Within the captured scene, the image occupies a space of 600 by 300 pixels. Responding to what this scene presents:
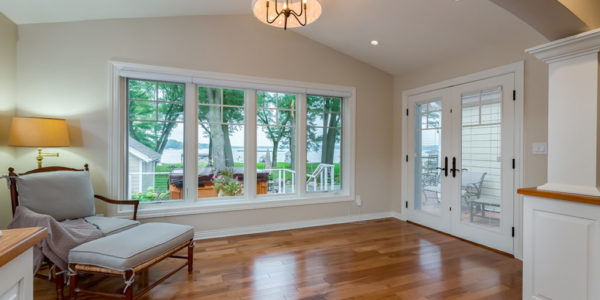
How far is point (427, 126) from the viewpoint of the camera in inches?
158

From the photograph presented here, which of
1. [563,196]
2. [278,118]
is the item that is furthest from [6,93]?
[563,196]

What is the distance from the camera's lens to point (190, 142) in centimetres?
339

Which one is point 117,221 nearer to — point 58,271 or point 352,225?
point 58,271

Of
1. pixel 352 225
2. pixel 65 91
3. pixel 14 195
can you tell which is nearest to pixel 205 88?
pixel 65 91

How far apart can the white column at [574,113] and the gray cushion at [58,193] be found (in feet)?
12.5

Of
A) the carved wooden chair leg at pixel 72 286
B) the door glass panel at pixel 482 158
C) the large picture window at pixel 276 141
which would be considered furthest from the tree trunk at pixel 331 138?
the carved wooden chair leg at pixel 72 286

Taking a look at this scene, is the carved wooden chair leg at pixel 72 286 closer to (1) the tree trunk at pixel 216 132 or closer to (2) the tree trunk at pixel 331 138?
(1) the tree trunk at pixel 216 132

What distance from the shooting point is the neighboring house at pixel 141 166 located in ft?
10.5

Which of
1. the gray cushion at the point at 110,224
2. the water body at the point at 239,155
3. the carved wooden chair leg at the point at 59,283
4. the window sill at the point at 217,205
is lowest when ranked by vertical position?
the carved wooden chair leg at the point at 59,283

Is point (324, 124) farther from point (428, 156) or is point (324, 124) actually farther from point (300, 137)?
point (428, 156)

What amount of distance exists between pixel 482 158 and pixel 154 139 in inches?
158

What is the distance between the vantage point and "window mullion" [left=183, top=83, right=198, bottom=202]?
11.1 ft

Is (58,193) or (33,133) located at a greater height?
(33,133)

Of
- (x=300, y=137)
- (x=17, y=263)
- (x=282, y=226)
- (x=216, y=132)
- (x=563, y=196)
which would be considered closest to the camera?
(x=17, y=263)
